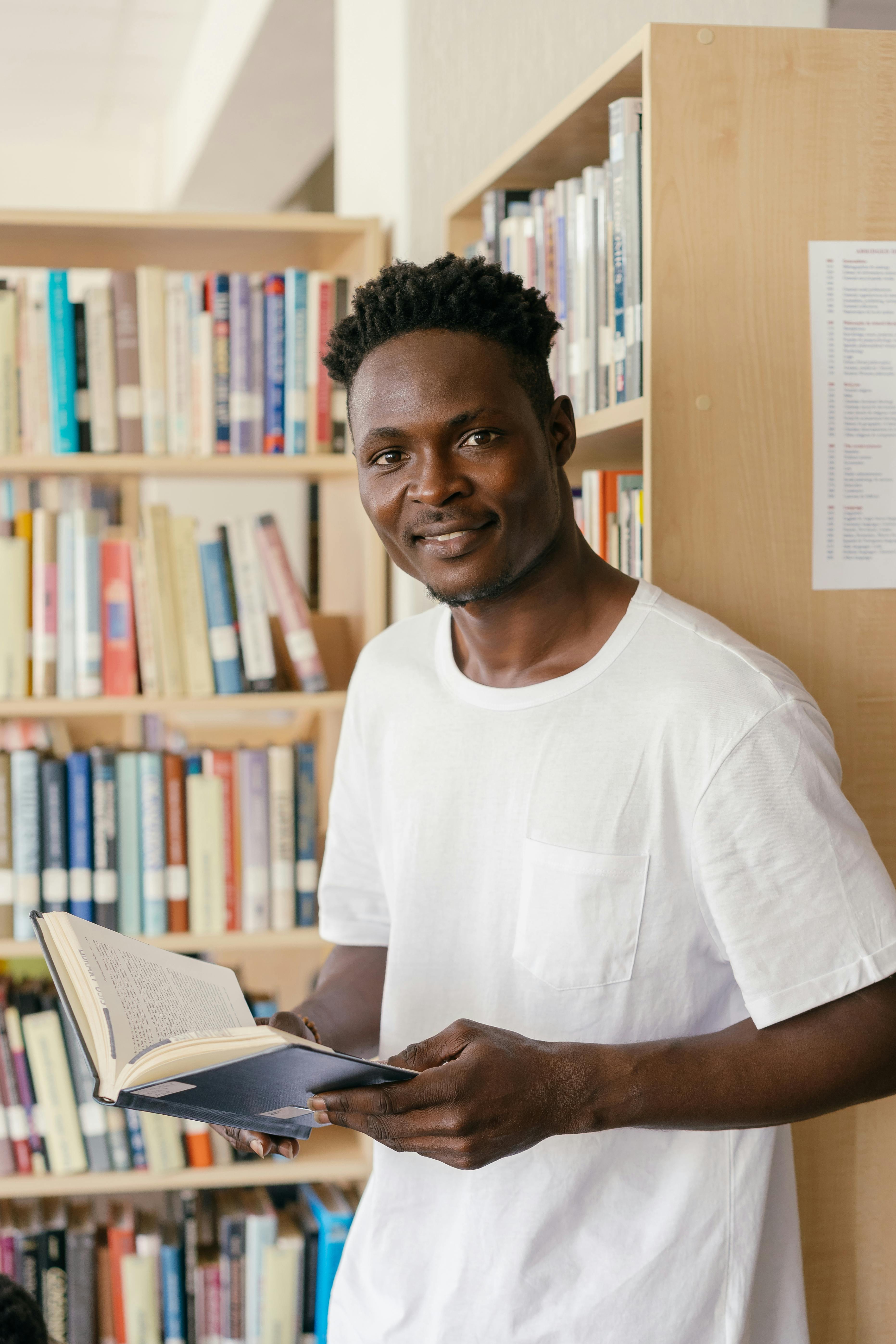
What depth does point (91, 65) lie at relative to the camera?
370cm

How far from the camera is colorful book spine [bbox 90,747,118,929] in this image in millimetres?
1840

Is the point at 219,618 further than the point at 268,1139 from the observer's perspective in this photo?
Yes

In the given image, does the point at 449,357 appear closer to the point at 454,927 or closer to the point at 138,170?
the point at 454,927

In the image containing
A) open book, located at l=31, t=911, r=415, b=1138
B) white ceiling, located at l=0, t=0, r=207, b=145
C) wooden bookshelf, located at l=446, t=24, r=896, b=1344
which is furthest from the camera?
white ceiling, located at l=0, t=0, r=207, b=145

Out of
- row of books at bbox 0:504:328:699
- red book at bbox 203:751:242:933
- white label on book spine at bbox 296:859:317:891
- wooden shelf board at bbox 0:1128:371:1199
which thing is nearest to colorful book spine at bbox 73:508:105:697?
row of books at bbox 0:504:328:699

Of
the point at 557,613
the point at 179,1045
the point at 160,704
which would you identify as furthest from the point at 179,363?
the point at 179,1045

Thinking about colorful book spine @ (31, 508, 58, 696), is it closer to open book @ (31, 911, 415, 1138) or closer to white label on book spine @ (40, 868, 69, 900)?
white label on book spine @ (40, 868, 69, 900)

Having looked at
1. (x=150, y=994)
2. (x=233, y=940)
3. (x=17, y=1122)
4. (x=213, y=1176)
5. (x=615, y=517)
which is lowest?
(x=213, y=1176)

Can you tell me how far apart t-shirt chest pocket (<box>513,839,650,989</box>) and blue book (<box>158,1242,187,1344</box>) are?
4.19 feet

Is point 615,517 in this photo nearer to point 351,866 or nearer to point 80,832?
point 351,866

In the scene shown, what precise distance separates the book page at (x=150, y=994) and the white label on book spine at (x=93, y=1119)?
1.00 m

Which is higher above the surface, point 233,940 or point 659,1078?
point 659,1078

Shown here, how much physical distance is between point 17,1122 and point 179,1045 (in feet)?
4.23

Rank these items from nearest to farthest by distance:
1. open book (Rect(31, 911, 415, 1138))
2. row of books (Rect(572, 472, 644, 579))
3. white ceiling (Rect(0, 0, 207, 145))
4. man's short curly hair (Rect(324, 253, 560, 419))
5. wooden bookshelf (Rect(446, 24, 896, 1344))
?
open book (Rect(31, 911, 415, 1138)), man's short curly hair (Rect(324, 253, 560, 419)), wooden bookshelf (Rect(446, 24, 896, 1344)), row of books (Rect(572, 472, 644, 579)), white ceiling (Rect(0, 0, 207, 145))
